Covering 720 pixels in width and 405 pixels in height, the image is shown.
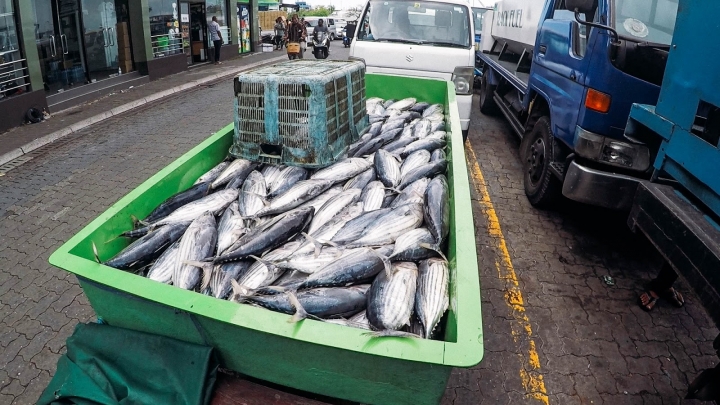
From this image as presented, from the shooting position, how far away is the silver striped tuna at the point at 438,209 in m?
2.64

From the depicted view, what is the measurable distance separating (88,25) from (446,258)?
40.9 feet

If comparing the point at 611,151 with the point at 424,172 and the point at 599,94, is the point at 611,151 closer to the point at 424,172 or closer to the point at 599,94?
the point at 599,94

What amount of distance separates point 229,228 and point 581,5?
12.5ft

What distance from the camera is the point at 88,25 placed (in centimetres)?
1154

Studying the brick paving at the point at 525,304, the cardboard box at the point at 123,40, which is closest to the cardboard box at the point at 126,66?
the cardboard box at the point at 123,40

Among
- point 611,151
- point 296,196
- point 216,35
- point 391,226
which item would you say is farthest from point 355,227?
point 216,35

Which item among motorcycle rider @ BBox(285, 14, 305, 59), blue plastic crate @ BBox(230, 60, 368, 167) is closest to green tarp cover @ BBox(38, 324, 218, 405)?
blue plastic crate @ BBox(230, 60, 368, 167)

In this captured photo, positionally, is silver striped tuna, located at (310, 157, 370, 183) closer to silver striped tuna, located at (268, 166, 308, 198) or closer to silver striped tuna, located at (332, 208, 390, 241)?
silver striped tuna, located at (268, 166, 308, 198)

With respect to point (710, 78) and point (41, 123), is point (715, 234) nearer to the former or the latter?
point (710, 78)

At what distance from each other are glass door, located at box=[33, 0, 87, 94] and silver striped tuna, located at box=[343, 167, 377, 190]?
9.53m

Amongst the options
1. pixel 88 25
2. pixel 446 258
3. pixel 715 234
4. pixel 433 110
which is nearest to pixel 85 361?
pixel 446 258

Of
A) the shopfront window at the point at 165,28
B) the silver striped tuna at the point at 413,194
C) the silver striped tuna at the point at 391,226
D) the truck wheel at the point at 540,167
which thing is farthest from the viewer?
the shopfront window at the point at 165,28

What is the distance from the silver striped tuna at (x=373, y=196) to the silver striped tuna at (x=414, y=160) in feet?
1.21

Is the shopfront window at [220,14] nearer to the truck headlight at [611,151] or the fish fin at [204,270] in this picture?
the truck headlight at [611,151]
